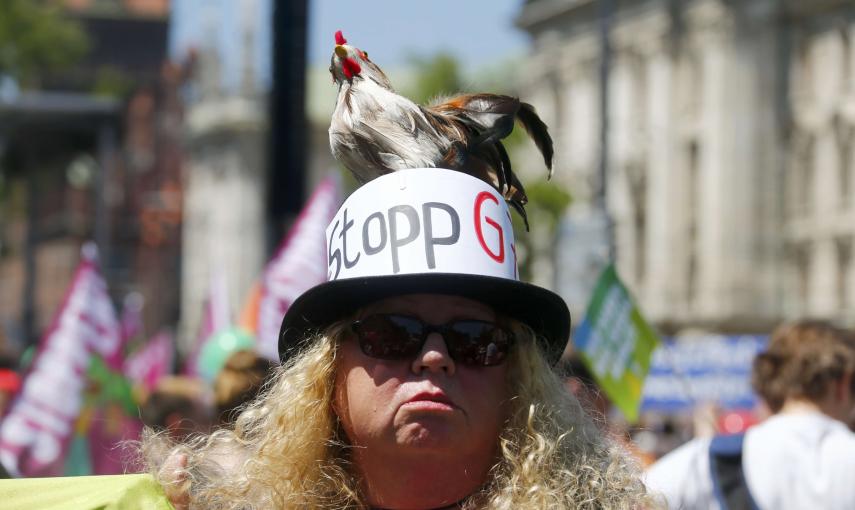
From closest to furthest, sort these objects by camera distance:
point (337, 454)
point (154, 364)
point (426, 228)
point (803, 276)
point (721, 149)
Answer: point (426, 228) → point (337, 454) → point (154, 364) → point (803, 276) → point (721, 149)

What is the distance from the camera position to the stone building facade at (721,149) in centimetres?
4206

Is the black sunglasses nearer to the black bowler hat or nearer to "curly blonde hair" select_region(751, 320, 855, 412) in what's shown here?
the black bowler hat

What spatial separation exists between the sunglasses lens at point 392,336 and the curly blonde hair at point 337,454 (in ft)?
0.39

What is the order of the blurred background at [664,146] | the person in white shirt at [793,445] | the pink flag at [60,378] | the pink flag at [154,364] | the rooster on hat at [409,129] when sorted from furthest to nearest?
1. the blurred background at [664,146]
2. the pink flag at [154,364]
3. the pink flag at [60,378]
4. the person in white shirt at [793,445]
5. the rooster on hat at [409,129]

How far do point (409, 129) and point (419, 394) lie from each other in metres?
0.50

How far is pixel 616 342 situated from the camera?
251 inches

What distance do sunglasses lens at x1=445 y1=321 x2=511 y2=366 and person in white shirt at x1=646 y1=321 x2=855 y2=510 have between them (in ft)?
5.75

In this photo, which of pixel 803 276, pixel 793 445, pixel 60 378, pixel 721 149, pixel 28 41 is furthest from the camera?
pixel 721 149

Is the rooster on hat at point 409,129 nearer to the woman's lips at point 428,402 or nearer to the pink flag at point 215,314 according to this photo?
the woman's lips at point 428,402

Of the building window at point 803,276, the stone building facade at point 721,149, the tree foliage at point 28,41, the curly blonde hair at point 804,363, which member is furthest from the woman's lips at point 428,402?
the building window at point 803,276

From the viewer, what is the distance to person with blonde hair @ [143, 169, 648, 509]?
2.66 metres

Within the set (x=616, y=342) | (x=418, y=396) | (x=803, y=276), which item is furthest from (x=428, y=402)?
(x=803, y=276)

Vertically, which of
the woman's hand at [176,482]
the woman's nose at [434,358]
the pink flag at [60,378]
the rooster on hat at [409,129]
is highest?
the rooster on hat at [409,129]

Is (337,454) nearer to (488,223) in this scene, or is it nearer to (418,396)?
(418,396)
